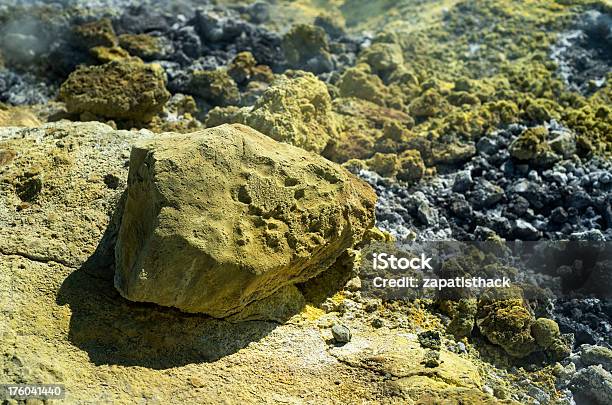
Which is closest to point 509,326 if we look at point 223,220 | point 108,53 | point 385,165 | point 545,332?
point 545,332

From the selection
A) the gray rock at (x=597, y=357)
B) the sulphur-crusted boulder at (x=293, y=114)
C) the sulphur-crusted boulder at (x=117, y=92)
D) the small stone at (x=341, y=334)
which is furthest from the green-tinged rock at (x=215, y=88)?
the gray rock at (x=597, y=357)

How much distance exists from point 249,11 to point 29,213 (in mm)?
11604

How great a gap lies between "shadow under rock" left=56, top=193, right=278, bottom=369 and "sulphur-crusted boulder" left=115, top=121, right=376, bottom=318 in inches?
7.8

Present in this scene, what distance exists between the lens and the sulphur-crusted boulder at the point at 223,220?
6.32 m

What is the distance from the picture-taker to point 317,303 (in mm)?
7449

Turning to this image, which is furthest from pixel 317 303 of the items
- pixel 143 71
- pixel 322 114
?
pixel 143 71

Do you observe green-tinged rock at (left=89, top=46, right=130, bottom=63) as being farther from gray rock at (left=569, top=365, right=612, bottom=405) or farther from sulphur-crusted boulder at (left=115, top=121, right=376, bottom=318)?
gray rock at (left=569, top=365, right=612, bottom=405)

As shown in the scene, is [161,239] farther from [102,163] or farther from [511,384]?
[511,384]

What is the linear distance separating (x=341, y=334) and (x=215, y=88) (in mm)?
6593

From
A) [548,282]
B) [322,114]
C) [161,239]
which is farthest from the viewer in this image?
[322,114]

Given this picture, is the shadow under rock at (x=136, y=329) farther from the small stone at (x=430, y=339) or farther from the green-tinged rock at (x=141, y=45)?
the green-tinged rock at (x=141, y=45)

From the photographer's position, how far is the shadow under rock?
250 inches
